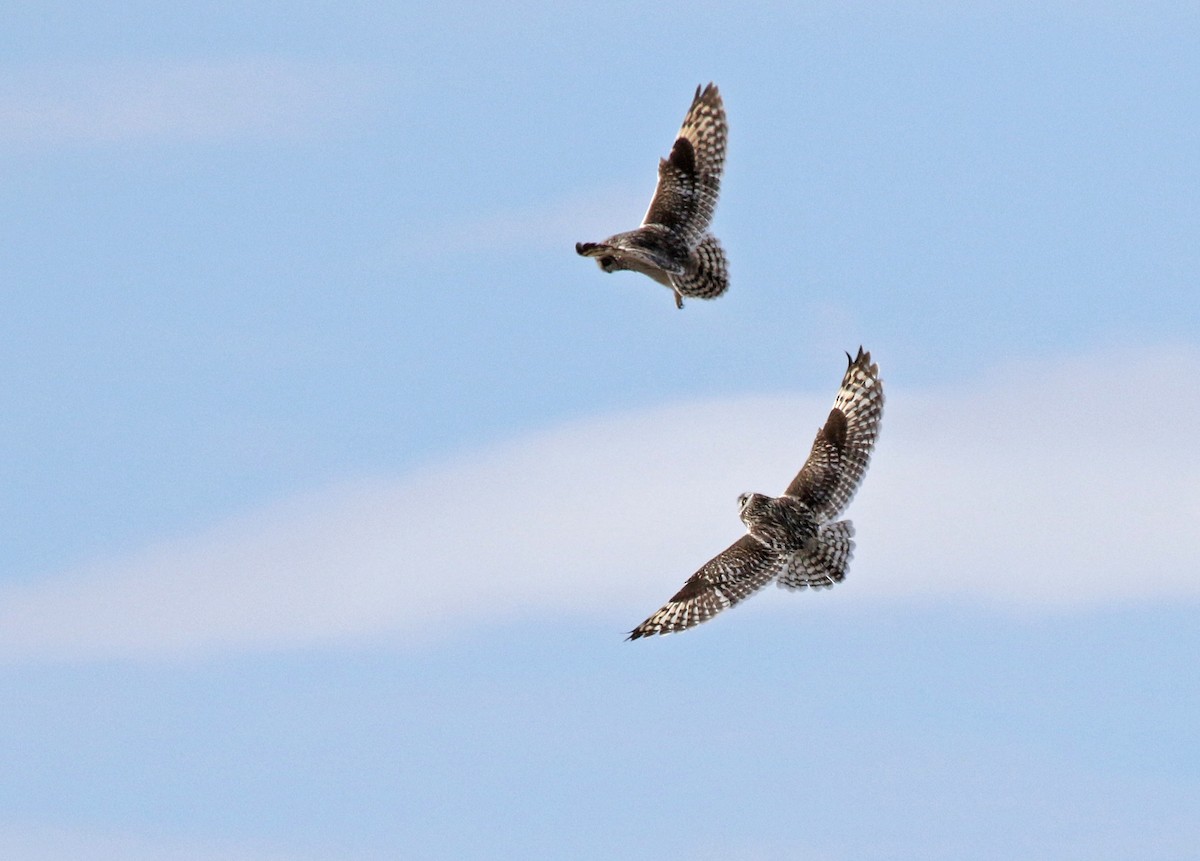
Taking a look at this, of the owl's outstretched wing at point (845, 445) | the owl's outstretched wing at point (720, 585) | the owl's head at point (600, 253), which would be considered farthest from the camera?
the owl's outstretched wing at point (845, 445)

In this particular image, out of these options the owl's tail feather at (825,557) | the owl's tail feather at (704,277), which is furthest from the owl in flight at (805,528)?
the owl's tail feather at (704,277)

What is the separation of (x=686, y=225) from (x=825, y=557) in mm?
7800

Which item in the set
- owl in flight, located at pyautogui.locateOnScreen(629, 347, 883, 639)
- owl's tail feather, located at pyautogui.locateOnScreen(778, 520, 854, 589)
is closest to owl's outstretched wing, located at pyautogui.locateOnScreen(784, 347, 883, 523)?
owl in flight, located at pyautogui.locateOnScreen(629, 347, 883, 639)

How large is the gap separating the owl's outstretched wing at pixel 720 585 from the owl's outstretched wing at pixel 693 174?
6987 millimetres

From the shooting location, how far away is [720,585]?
5103 centimetres

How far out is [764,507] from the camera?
50562mm

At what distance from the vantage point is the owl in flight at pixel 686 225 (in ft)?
158

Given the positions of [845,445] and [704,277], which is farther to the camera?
[845,445]

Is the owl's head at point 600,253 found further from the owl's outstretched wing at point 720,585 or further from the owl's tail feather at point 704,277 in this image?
the owl's outstretched wing at point 720,585

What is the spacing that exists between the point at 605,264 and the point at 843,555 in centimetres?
826

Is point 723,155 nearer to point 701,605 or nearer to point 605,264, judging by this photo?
point 605,264

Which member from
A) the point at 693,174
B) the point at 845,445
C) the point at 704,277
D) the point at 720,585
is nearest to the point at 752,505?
the point at 720,585

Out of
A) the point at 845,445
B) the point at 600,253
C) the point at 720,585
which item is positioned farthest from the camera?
the point at 845,445

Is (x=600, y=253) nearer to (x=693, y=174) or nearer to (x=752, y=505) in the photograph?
(x=693, y=174)
